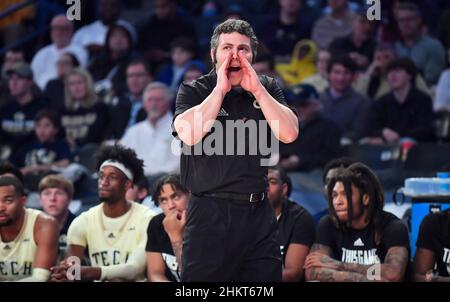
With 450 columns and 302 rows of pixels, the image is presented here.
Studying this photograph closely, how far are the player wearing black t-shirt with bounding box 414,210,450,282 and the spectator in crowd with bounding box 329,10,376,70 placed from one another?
4037mm

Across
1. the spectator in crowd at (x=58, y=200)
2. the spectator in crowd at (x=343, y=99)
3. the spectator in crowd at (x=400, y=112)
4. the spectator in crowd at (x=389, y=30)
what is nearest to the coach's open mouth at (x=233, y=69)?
the spectator in crowd at (x=58, y=200)

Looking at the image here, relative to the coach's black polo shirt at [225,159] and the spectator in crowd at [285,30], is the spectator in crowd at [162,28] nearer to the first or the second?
the spectator in crowd at [285,30]

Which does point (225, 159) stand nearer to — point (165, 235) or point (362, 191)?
point (362, 191)

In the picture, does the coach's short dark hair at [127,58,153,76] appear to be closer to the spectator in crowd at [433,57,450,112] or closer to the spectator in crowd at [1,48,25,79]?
the spectator in crowd at [1,48,25,79]

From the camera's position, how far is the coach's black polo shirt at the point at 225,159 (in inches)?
209

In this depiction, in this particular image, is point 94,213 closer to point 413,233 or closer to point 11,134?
point 413,233

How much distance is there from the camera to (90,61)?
1209cm

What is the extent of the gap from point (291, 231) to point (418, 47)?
3832 mm

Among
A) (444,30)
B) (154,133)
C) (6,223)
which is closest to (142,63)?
(154,133)

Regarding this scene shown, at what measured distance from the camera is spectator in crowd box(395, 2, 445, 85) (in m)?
10.8

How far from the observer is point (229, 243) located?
533 cm

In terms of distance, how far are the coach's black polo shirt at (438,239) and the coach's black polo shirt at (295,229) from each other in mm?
762

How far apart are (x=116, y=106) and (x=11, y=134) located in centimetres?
104
